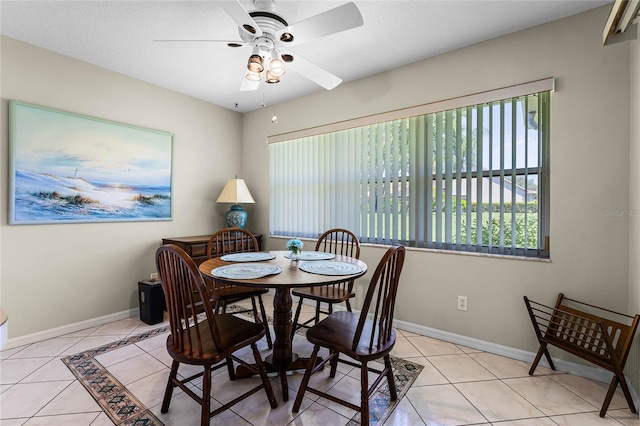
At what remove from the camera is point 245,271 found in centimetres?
175

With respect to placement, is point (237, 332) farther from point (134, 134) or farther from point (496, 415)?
point (134, 134)

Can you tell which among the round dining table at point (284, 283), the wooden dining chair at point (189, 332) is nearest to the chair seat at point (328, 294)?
the round dining table at point (284, 283)

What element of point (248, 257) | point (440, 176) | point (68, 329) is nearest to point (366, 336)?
point (248, 257)

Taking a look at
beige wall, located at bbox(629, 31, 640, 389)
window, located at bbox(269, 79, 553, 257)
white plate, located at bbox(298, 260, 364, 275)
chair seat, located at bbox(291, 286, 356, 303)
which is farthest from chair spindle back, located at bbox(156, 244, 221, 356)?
beige wall, located at bbox(629, 31, 640, 389)

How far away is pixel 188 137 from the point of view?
358cm

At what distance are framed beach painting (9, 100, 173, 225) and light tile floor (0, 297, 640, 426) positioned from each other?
4.00 feet

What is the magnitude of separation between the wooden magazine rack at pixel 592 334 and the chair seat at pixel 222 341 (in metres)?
1.90

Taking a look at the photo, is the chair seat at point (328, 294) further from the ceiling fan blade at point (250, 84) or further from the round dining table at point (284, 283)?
the ceiling fan blade at point (250, 84)

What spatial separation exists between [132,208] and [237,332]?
7.44 feet

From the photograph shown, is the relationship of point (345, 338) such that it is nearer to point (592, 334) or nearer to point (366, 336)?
point (366, 336)

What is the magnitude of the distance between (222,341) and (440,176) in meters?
2.20

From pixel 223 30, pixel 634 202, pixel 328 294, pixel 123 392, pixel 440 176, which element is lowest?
pixel 123 392

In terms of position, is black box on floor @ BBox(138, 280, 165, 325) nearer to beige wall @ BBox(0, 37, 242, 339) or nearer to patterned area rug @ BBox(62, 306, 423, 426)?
beige wall @ BBox(0, 37, 242, 339)

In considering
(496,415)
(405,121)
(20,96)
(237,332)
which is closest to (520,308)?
(496,415)
